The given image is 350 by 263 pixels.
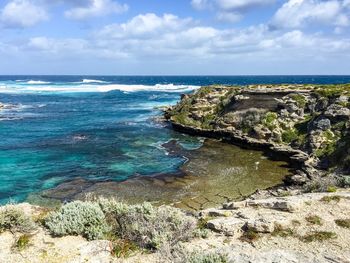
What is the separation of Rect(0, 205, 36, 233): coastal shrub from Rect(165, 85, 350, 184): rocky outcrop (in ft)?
68.8

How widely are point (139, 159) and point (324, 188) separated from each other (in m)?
21.9

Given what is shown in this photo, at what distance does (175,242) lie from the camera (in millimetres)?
12398

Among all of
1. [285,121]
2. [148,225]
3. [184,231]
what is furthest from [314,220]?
[285,121]

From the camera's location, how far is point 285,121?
4497cm

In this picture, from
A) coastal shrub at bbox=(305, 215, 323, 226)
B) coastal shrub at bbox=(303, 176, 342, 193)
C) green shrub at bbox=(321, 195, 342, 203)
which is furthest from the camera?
coastal shrub at bbox=(303, 176, 342, 193)

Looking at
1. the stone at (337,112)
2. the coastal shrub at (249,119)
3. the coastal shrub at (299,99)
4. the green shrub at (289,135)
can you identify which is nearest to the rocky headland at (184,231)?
the stone at (337,112)

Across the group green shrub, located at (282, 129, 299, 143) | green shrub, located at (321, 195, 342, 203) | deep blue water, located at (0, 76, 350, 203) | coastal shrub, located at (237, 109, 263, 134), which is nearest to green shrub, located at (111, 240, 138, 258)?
green shrub, located at (321, 195, 342, 203)

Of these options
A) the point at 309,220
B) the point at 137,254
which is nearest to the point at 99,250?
the point at 137,254

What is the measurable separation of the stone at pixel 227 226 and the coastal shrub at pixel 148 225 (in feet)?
2.51

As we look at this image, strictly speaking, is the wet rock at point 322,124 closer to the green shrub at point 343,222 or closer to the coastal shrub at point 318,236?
the green shrub at point 343,222

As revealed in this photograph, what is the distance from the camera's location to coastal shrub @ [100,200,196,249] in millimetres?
12320

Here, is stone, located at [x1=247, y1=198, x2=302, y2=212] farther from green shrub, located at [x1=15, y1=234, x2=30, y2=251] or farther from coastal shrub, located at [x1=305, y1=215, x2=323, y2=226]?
green shrub, located at [x1=15, y1=234, x2=30, y2=251]

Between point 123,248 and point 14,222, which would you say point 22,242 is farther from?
point 123,248

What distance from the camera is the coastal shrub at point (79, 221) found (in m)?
12.8
